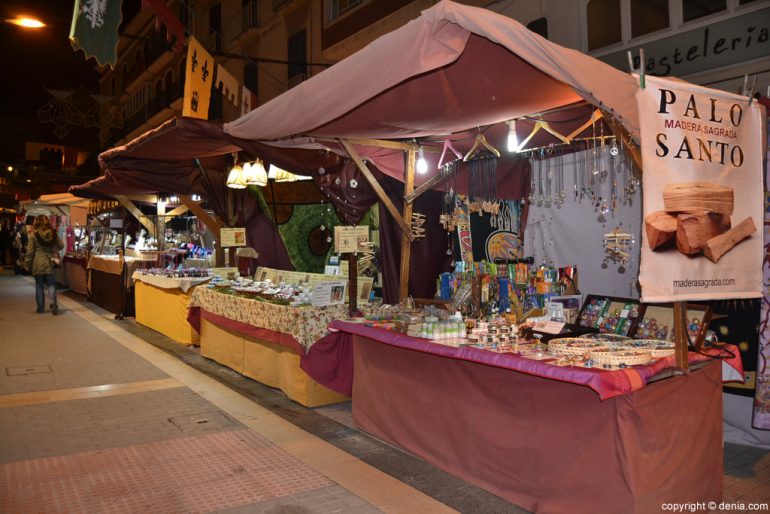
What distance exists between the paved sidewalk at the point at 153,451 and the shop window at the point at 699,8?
6203mm

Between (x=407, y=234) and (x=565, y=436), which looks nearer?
(x=565, y=436)

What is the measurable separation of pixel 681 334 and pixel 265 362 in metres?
4.56

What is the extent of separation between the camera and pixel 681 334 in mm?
3170

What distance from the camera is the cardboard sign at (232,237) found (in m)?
8.54

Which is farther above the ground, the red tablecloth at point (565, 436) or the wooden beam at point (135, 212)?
the wooden beam at point (135, 212)

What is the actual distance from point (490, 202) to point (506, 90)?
1741mm

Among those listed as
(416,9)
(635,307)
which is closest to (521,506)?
(635,307)

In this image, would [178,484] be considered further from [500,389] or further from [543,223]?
[543,223]

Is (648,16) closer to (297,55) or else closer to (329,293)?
(329,293)

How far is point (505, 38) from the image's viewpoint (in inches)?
111

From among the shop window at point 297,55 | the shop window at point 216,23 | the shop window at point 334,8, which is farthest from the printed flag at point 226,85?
the shop window at point 216,23

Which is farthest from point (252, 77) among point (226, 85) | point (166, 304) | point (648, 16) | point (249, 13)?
point (648, 16)

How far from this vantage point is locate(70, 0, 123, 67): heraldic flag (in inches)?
223

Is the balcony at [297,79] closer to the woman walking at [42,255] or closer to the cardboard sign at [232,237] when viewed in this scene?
the woman walking at [42,255]
